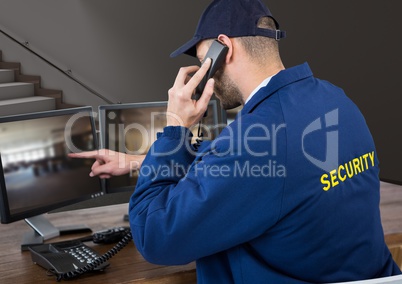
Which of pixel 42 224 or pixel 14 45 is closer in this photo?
pixel 42 224

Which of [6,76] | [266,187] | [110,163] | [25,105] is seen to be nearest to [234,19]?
[266,187]

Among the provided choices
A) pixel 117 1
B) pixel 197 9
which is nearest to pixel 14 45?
pixel 117 1

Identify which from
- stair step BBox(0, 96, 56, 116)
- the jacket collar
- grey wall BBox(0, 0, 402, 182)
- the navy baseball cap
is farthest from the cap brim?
stair step BBox(0, 96, 56, 116)

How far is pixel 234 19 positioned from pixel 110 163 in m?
0.94

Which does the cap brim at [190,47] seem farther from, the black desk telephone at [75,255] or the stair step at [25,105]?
the stair step at [25,105]

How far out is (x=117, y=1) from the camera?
24.1 feet

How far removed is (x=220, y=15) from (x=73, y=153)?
0.96 meters

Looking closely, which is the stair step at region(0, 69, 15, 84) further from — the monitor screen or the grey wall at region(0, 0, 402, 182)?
the monitor screen

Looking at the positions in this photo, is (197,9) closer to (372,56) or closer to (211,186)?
(372,56)

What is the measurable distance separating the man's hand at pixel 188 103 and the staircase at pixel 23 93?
18.6ft

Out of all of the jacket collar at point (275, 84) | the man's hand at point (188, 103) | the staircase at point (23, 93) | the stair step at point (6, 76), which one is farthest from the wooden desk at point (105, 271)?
the stair step at point (6, 76)

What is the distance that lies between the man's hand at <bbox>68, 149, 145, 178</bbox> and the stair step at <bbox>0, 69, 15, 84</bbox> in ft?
18.7

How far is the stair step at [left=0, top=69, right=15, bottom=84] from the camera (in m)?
7.55

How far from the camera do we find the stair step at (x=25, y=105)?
6787 mm
